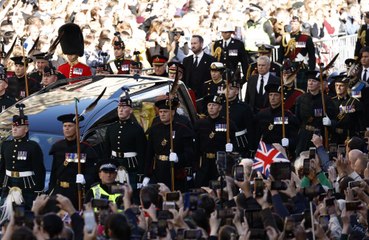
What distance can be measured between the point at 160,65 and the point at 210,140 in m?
3.22

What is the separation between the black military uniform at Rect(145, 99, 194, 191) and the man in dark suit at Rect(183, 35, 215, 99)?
3870 mm

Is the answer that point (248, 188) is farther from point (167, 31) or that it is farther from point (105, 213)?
point (167, 31)

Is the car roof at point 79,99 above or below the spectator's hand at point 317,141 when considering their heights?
above

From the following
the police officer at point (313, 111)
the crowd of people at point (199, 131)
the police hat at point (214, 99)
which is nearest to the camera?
the crowd of people at point (199, 131)

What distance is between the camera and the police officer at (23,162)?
21.7m

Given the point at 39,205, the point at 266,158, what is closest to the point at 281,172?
the point at 39,205

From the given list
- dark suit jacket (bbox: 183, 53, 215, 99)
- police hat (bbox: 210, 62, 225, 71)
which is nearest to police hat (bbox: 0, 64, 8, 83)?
dark suit jacket (bbox: 183, 53, 215, 99)

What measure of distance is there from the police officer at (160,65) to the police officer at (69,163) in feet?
15.9

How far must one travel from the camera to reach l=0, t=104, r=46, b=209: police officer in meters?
21.7

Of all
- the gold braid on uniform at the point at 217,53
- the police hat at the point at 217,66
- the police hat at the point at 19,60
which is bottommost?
the police hat at the point at 217,66

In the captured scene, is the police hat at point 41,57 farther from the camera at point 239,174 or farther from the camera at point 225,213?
the camera at point 225,213

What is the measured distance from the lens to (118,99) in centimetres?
2303

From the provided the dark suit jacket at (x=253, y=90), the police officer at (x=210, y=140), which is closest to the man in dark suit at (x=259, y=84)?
the dark suit jacket at (x=253, y=90)

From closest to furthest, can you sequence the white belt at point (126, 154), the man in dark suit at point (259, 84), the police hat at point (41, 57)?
1. the white belt at point (126, 154)
2. the man in dark suit at point (259, 84)
3. the police hat at point (41, 57)
